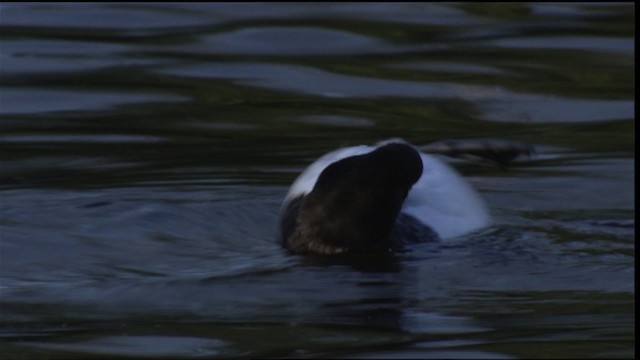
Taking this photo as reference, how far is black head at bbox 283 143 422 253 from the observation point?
23.9 ft

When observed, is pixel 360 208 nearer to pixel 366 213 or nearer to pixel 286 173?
pixel 366 213

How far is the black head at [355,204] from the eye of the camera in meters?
7.27

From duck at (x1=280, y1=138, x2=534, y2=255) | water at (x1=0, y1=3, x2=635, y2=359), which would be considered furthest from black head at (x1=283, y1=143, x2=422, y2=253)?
water at (x1=0, y1=3, x2=635, y2=359)

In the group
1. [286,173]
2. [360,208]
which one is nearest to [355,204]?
[360,208]

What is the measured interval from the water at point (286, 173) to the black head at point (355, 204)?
151mm

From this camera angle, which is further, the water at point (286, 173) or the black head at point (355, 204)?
the black head at point (355, 204)

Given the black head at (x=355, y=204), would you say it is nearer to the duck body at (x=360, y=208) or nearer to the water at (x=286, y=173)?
the duck body at (x=360, y=208)

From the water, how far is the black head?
0.15 metres

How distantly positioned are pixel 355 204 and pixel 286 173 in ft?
5.27

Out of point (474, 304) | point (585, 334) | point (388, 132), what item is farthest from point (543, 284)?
point (388, 132)

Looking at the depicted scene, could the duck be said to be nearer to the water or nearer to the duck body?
the duck body

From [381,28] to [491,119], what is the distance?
97.1 inches

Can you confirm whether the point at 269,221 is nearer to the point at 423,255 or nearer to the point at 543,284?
the point at 423,255

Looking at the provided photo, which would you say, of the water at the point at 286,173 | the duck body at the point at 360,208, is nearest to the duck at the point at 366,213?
the duck body at the point at 360,208
